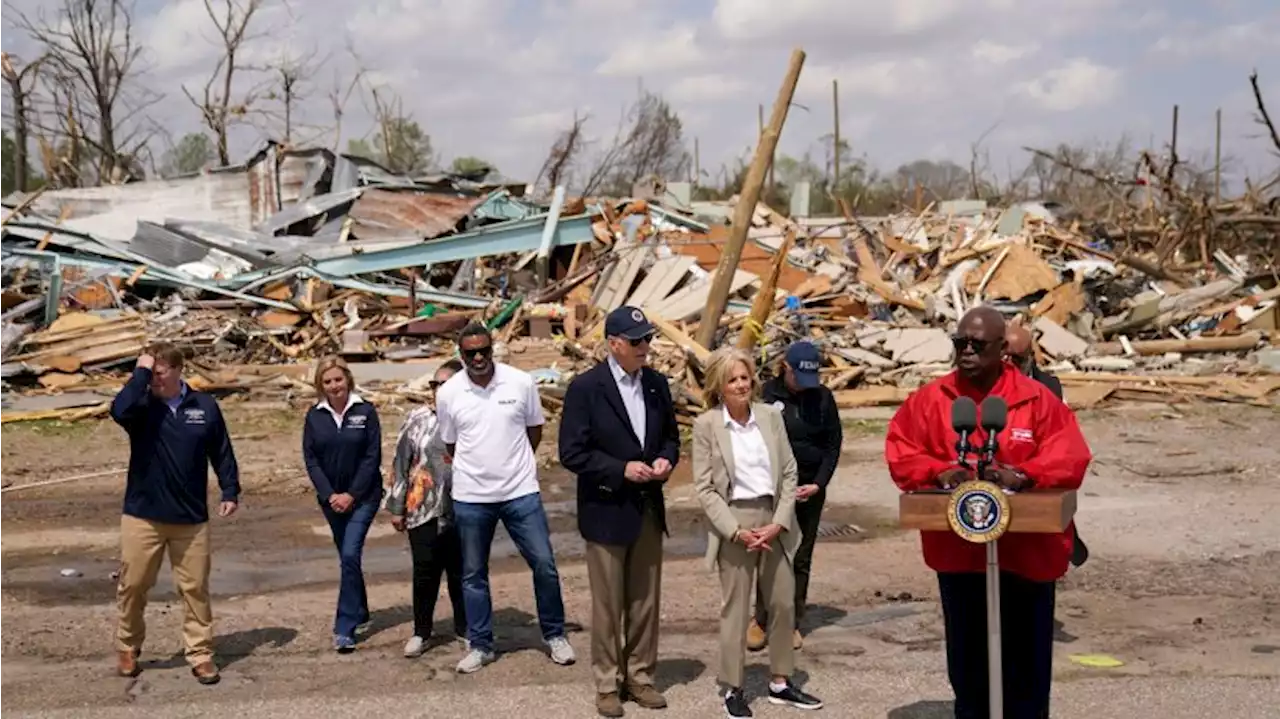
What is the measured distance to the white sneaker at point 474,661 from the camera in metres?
6.79

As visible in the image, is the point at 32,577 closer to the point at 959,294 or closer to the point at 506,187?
the point at 959,294

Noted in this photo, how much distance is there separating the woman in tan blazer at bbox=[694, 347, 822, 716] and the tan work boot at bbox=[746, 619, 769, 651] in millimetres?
983

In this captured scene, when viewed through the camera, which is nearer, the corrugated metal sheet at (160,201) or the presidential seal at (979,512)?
the presidential seal at (979,512)

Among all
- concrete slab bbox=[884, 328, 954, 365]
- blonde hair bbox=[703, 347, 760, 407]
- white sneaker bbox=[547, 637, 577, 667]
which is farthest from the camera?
concrete slab bbox=[884, 328, 954, 365]

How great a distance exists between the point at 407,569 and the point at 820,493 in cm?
363

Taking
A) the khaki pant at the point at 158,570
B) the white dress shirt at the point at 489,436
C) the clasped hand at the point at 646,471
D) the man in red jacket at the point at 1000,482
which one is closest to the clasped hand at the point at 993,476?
the man in red jacket at the point at 1000,482

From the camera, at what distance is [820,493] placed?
7.26 metres

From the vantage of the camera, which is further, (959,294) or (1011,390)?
(959,294)

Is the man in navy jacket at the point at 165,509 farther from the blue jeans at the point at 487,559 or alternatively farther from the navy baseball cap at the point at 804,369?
the navy baseball cap at the point at 804,369

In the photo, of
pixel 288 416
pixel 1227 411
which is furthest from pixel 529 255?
pixel 1227 411

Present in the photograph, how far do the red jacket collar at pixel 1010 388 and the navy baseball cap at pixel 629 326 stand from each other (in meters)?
1.74

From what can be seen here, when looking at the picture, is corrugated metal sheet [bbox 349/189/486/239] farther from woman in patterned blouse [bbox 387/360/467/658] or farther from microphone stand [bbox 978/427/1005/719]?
microphone stand [bbox 978/427/1005/719]

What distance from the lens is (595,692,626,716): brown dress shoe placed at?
6047 mm

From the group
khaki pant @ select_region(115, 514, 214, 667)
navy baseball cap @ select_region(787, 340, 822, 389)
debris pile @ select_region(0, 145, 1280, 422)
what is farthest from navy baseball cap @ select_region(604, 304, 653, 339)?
debris pile @ select_region(0, 145, 1280, 422)
